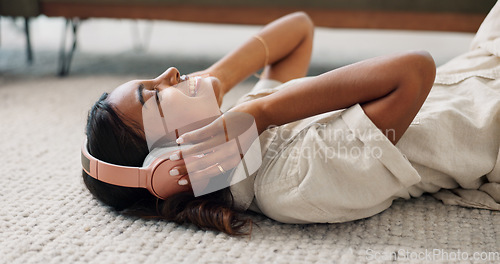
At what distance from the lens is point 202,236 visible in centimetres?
75

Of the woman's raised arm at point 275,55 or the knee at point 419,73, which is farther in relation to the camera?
the woman's raised arm at point 275,55

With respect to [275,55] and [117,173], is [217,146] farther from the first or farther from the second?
[275,55]

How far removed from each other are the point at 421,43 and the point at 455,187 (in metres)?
1.69

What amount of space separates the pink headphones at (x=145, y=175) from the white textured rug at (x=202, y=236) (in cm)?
7

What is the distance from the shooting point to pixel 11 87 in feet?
5.31

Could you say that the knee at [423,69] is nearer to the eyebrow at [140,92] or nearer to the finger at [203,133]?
the finger at [203,133]

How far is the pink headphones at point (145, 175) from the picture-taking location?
0.73m

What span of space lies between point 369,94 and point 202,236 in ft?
1.09

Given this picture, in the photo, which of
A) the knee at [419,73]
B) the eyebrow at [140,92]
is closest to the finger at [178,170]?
the eyebrow at [140,92]

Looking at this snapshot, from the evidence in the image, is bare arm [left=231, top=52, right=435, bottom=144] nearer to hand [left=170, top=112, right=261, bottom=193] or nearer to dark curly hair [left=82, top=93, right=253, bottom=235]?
hand [left=170, top=112, right=261, bottom=193]

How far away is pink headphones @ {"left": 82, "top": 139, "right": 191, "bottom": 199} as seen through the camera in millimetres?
732

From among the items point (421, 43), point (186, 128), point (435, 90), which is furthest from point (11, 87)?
point (421, 43)

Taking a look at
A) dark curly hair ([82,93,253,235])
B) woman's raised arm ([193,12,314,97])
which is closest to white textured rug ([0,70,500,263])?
dark curly hair ([82,93,253,235])

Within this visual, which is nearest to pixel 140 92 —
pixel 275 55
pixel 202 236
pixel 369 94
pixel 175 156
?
pixel 175 156
